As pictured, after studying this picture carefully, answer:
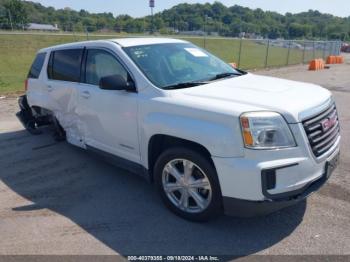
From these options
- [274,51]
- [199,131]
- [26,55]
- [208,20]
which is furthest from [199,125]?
[208,20]

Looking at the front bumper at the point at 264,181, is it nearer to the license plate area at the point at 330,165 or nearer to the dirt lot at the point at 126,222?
the license plate area at the point at 330,165

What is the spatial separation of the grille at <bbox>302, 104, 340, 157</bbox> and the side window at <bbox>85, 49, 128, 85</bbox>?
2.11 metres

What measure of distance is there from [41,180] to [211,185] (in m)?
2.68

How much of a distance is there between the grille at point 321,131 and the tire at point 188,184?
932mm

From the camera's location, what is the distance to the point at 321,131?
11.2 feet

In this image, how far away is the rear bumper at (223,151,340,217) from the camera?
316 cm

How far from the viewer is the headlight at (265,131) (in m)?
3.10

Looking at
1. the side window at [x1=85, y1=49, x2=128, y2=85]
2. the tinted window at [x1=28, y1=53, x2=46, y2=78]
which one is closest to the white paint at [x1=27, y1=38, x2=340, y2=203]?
the side window at [x1=85, y1=49, x2=128, y2=85]

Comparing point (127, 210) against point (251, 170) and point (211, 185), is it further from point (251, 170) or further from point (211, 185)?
point (251, 170)

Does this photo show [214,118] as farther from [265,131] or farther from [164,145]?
[164,145]

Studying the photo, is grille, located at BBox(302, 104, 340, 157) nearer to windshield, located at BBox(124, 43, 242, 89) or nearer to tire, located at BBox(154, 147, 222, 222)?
tire, located at BBox(154, 147, 222, 222)

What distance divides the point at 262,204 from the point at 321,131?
93 cm

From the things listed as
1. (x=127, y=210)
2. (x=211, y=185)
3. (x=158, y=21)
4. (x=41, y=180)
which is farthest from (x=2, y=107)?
(x=158, y=21)

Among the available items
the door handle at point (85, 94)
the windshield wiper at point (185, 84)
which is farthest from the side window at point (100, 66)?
the windshield wiper at point (185, 84)
